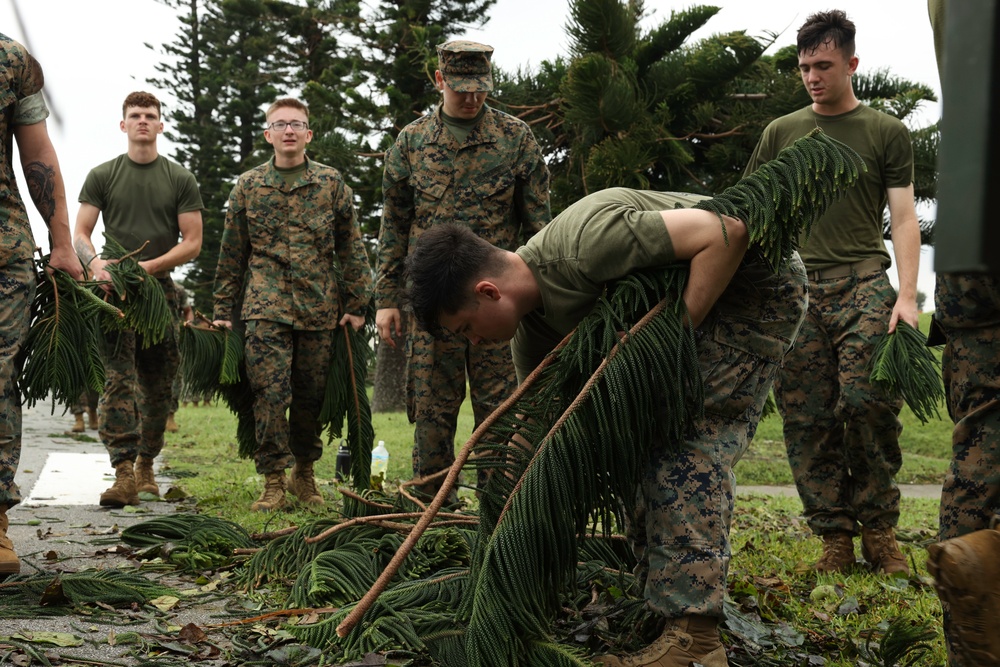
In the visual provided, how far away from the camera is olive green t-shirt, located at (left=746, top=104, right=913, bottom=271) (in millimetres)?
4301

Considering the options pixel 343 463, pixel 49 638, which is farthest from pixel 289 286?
pixel 49 638

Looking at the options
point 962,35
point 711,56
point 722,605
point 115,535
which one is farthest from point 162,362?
point 711,56

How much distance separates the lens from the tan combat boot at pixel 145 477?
21.1ft

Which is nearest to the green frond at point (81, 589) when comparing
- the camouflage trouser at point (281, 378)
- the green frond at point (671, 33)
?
the camouflage trouser at point (281, 378)

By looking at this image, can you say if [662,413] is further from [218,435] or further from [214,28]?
[214,28]

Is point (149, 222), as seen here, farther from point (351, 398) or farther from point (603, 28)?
point (603, 28)

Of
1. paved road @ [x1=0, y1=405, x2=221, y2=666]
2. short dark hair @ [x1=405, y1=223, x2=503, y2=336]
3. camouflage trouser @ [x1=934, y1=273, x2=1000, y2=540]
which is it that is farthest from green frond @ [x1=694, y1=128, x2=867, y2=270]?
paved road @ [x1=0, y1=405, x2=221, y2=666]

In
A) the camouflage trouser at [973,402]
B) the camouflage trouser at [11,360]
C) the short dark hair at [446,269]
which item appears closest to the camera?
the camouflage trouser at [973,402]

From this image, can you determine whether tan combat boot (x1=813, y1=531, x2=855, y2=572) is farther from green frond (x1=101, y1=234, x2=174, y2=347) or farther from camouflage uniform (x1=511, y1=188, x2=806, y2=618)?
green frond (x1=101, y1=234, x2=174, y2=347)

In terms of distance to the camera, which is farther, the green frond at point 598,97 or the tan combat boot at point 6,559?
the green frond at point 598,97

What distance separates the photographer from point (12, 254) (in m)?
3.80

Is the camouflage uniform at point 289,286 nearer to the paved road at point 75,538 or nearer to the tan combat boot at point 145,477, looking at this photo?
the paved road at point 75,538

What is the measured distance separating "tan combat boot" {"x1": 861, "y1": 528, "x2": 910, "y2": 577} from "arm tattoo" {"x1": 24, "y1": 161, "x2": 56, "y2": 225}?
12.0 ft

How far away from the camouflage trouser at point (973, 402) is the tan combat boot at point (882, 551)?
1.93 m
